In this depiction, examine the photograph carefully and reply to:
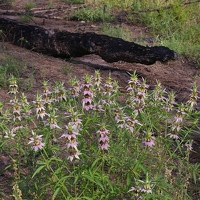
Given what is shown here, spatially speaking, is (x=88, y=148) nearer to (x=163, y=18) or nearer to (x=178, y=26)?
(x=178, y=26)

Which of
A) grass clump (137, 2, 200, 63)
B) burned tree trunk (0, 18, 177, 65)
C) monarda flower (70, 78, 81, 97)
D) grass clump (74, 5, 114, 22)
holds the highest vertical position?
monarda flower (70, 78, 81, 97)

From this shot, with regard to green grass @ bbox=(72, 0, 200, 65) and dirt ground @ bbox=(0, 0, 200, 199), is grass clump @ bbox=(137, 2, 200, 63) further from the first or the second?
dirt ground @ bbox=(0, 0, 200, 199)

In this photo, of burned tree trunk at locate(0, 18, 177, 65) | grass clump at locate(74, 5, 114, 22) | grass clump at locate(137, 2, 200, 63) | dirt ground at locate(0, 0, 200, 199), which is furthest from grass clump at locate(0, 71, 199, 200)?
grass clump at locate(74, 5, 114, 22)

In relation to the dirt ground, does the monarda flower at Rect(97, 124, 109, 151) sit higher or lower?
higher

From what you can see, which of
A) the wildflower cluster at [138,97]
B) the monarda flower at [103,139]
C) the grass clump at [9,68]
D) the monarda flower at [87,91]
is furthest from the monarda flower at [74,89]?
the grass clump at [9,68]

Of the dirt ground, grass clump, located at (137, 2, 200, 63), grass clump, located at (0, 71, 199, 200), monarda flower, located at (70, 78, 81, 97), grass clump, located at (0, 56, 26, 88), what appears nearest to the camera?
grass clump, located at (0, 71, 199, 200)

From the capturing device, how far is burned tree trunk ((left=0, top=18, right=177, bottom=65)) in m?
5.17

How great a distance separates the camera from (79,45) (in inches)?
216

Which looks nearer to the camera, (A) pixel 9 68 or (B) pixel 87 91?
(B) pixel 87 91

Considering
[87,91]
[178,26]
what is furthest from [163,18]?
A: [87,91]

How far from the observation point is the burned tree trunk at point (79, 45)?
5168 mm

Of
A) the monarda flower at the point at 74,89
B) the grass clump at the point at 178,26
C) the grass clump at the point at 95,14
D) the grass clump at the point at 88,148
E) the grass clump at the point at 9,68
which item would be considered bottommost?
the grass clump at the point at 95,14

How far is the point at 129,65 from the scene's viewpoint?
5.90 metres

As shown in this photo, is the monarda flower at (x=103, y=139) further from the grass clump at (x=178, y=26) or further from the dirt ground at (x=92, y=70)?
the grass clump at (x=178, y=26)
